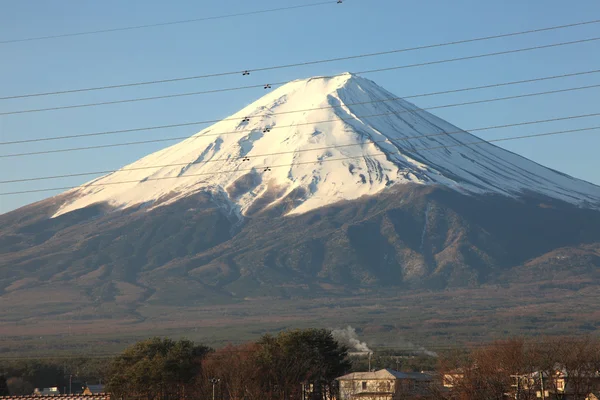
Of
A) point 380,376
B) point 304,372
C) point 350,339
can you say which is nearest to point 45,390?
point 380,376

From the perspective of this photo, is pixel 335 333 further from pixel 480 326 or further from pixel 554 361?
pixel 554 361

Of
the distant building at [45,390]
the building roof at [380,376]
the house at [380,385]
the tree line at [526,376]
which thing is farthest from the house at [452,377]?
the distant building at [45,390]

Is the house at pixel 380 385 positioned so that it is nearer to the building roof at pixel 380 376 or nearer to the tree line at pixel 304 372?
the building roof at pixel 380 376

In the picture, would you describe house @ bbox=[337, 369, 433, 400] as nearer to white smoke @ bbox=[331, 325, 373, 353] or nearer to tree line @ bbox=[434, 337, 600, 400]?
tree line @ bbox=[434, 337, 600, 400]

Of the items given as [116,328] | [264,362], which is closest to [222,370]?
[264,362]

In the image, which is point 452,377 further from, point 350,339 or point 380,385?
point 350,339

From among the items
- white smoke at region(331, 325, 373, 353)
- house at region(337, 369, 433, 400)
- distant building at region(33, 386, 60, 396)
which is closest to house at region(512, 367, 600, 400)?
house at region(337, 369, 433, 400)
